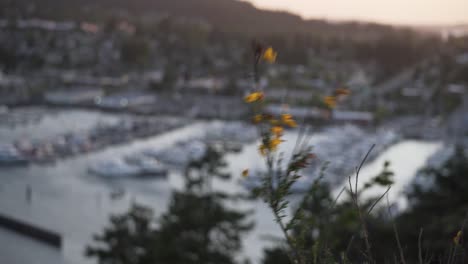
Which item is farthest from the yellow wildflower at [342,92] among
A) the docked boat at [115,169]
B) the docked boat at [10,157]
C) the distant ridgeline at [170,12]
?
the distant ridgeline at [170,12]

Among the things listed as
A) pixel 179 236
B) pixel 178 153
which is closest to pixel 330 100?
pixel 179 236

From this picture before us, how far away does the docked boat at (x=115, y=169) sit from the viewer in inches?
259

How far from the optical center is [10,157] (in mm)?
7059

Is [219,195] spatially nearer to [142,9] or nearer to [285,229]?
[285,229]

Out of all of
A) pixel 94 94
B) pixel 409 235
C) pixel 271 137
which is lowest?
pixel 94 94

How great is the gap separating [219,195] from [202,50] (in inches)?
589

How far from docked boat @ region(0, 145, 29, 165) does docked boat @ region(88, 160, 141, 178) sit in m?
1.03

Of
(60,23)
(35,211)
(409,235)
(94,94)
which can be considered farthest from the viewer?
(60,23)

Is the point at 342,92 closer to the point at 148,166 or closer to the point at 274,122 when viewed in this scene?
the point at 274,122

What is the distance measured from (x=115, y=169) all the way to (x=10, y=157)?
151 centimetres

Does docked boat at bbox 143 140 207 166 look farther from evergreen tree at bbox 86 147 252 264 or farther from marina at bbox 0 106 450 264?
evergreen tree at bbox 86 147 252 264

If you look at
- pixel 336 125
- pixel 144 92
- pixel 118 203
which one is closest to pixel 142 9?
pixel 144 92

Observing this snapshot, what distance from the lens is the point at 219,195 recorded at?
349 cm

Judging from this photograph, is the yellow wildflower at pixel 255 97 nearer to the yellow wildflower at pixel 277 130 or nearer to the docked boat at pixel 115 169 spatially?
the yellow wildflower at pixel 277 130
